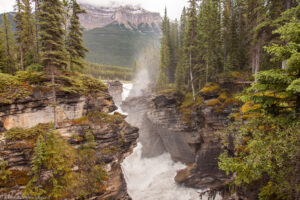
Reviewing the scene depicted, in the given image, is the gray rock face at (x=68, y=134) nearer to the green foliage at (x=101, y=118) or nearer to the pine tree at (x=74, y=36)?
the green foliage at (x=101, y=118)

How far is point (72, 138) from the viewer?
582 inches

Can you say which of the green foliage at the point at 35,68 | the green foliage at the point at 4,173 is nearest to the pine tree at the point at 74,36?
the green foliage at the point at 35,68

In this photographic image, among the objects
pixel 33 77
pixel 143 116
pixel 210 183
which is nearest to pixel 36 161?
pixel 33 77

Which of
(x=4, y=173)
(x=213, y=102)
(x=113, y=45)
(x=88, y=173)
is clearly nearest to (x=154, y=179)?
(x=88, y=173)

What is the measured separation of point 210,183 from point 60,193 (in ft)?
59.4

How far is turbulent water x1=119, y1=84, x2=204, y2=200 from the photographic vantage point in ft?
68.4

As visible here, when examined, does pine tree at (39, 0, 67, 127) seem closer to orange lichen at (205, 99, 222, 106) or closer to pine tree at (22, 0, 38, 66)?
pine tree at (22, 0, 38, 66)

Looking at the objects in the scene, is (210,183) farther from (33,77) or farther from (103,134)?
(33,77)

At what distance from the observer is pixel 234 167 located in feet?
21.6

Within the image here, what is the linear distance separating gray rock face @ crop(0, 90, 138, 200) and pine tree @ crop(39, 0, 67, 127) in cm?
155

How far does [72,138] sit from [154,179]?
1602 centimetres

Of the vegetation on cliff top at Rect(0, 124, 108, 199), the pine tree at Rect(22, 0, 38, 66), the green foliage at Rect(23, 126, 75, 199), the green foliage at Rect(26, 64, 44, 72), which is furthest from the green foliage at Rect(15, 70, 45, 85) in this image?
the pine tree at Rect(22, 0, 38, 66)

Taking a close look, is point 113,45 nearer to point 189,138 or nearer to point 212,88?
point 212,88

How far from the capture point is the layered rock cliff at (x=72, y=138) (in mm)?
11742
